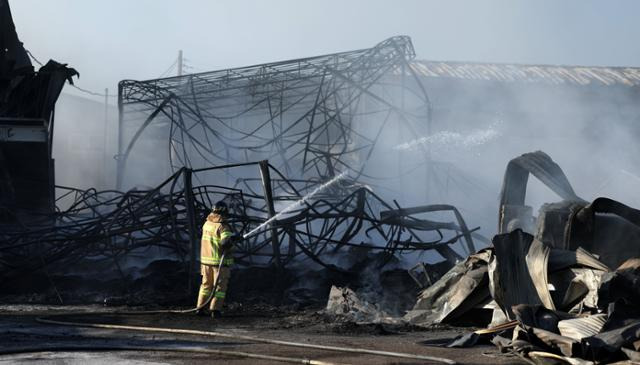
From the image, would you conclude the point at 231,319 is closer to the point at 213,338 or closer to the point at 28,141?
the point at 213,338

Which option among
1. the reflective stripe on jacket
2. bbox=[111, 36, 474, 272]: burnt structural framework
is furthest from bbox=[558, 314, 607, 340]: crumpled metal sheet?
bbox=[111, 36, 474, 272]: burnt structural framework

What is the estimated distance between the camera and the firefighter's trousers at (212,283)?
10.6 m

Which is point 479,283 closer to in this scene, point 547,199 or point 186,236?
point 186,236

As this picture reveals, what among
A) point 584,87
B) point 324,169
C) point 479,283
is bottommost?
point 479,283

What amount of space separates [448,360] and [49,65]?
11.5 meters

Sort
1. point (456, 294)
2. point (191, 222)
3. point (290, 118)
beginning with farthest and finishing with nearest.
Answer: point (290, 118) < point (191, 222) < point (456, 294)

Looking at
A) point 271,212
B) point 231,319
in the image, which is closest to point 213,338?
point 231,319

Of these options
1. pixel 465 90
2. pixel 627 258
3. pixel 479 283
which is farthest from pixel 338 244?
pixel 465 90

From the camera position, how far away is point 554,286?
8.52m

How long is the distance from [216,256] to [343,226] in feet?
14.3

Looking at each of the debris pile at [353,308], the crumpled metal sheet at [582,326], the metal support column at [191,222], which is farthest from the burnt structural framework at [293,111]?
the crumpled metal sheet at [582,326]

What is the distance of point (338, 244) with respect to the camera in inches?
518

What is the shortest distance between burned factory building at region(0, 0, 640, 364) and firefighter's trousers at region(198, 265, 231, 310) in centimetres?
3

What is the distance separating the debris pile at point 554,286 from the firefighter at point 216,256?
228cm
